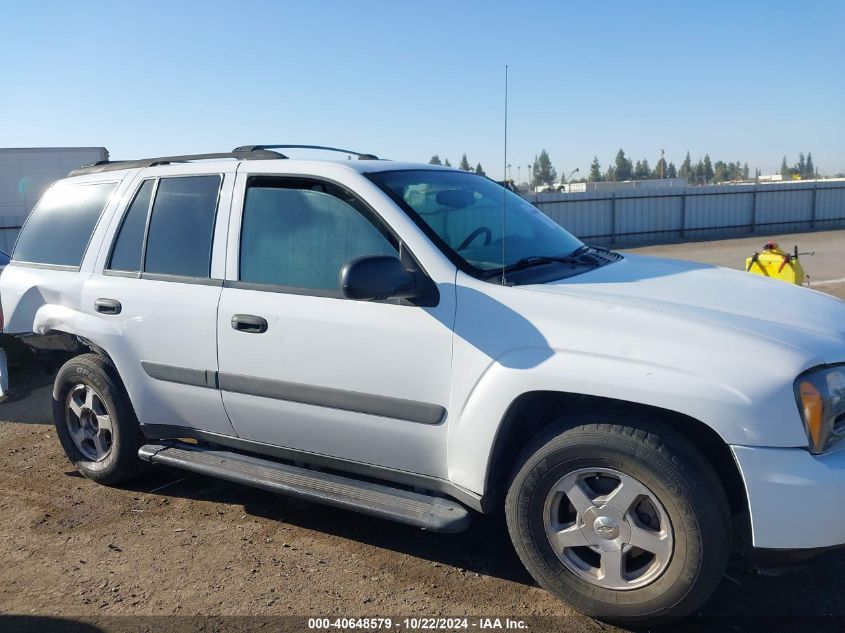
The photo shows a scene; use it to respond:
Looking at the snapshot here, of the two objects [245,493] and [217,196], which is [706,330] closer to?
[217,196]

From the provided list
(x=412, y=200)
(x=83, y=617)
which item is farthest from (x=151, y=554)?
(x=412, y=200)

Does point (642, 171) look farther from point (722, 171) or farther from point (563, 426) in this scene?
point (563, 426)

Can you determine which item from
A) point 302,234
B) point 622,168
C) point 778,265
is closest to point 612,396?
point 302,234

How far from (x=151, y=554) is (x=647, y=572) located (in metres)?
2.42

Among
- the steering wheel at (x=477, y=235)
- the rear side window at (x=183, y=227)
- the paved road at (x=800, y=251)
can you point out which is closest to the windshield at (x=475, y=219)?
the steering wheel at (x=477, y=235)

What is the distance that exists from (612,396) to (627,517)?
0.49 m

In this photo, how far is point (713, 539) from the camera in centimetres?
276

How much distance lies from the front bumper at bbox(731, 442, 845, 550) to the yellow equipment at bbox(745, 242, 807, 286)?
5949 mm

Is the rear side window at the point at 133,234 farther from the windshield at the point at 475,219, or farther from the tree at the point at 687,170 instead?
the tree at the point at 687,170

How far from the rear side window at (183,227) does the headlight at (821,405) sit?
286 centimetres

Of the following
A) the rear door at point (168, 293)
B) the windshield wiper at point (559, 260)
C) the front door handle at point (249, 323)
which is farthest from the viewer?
the rear door at point (168, 293)

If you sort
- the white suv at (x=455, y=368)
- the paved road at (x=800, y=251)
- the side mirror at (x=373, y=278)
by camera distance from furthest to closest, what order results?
the paved road at (x=800, y=251), the side mirror at (x=373, y=278), the white suv at (x=455, y=368)

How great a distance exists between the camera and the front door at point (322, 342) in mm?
3301

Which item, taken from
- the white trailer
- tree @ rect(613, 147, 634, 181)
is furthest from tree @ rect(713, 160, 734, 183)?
the white trailer
